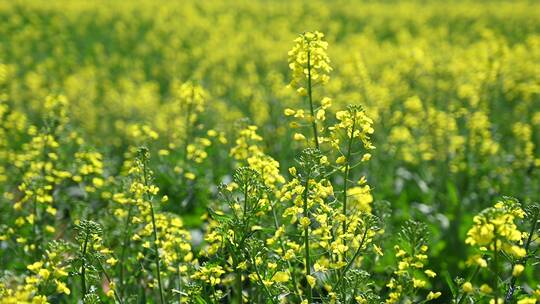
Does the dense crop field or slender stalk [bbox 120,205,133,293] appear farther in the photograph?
slender stalk [bbox 120,205,133,293]

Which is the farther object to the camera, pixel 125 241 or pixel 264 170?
pixel 125 241

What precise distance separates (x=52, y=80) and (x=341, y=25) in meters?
10.9

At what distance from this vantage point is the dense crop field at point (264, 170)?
123 inches

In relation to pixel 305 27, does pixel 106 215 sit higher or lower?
lower

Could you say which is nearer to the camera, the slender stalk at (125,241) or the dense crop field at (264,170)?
the dense crop field at (264,170)

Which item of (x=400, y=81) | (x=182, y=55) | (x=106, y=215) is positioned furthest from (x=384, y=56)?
(x=106, y=215)

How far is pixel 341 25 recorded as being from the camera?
1988cm

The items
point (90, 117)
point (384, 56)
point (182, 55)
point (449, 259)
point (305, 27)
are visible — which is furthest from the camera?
point (305, 27)

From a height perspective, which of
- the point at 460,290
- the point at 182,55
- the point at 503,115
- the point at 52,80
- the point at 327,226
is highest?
the point at 182,55

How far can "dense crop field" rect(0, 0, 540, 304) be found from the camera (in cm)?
314

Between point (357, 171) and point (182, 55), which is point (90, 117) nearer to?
point (357, 171)

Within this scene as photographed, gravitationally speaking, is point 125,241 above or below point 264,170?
below

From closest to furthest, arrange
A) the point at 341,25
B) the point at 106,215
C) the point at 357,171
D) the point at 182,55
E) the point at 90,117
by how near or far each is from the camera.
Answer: the point at 106,215
the point at 357,171
the point at 90,117
the point at 182,55
the point at 341,25

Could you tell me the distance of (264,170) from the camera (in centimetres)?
339
